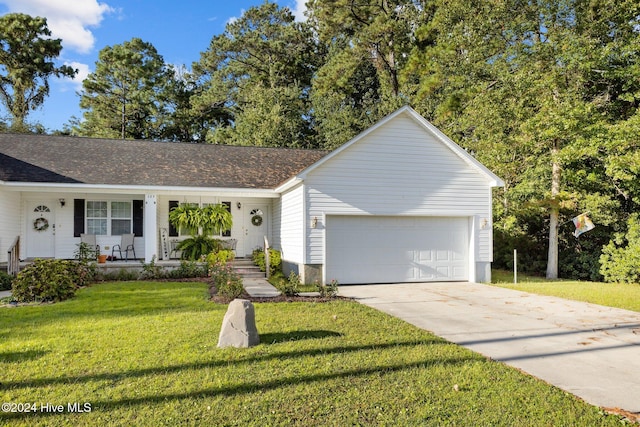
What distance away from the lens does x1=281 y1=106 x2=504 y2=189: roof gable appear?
38.8 feet

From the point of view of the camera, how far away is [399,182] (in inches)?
490

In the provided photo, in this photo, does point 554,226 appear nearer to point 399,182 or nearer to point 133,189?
point 399,182

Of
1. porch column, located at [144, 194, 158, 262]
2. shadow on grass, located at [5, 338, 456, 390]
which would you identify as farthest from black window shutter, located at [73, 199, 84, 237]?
shadow on grass, located at [5, 338, 456, 390]

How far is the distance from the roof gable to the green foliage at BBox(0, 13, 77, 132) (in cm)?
2957

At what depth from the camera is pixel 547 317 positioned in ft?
Result: 25.0

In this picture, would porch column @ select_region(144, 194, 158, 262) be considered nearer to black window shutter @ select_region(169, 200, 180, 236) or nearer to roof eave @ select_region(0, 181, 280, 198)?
roof eave @ select_region(0, 181, 280, 198)

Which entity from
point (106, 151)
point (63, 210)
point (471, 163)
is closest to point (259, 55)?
point (106, 151)

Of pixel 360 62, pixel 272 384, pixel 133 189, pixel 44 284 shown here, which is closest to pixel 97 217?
pixel 133 189

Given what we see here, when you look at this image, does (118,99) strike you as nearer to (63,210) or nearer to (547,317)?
(63,210)

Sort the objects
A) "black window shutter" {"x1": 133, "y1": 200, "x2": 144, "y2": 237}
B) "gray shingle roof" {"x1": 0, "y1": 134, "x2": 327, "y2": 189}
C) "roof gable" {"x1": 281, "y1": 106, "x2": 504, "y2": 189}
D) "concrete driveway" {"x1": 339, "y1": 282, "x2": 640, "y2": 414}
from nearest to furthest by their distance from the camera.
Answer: "concrete driveway" {"x1": 339, "y1": 282, "x2": 640, "y2": 414}, "roof gable" {"x1": 281, "y1": 106, "x2": 504, "y2": 189}, "gray shingle roof" {"x1": 0, "y1": 134, "x2": 327, "y2": 189}, "black window shutter" {"x1": 133, "y1": 200, "x2": 144, "y2": 237}

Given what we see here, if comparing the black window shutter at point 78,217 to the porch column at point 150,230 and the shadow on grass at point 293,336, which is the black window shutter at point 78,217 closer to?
the porch column at point 150,230

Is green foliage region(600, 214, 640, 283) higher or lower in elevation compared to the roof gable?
lower

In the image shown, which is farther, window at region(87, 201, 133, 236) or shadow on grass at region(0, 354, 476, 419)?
window at region(87, 201, 133, 236)

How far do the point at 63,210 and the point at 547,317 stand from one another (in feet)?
46.6
